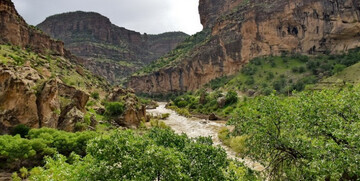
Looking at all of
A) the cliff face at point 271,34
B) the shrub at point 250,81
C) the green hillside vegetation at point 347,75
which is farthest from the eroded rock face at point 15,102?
the cliff face at point 271,34

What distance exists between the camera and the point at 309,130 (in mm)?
14031

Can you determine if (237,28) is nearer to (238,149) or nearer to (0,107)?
(238,149)

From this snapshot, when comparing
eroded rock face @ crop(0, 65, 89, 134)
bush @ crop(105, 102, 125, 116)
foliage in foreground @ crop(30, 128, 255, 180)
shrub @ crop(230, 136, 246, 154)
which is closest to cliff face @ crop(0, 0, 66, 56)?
bush @ crop(105, 102, 125, 116)

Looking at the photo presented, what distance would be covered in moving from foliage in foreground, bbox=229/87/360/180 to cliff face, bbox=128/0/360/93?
322 feet

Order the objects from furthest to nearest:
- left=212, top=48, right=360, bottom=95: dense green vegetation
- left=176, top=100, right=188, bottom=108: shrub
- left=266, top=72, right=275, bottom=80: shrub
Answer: left=176, top=100, right=188, bottom=108: shrub → left=266, top=72, right=275, bottom=80: shrub → left=212, top=48, right=360, bottom=95: dense green vegetation

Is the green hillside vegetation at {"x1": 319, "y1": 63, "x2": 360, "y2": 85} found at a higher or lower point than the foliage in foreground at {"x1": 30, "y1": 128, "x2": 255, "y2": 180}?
lower

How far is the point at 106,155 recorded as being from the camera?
11242 mm

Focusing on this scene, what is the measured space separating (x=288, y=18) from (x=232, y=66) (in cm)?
3435

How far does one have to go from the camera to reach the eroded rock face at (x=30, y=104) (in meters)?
30.8

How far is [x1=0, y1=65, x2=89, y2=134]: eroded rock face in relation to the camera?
101 ft

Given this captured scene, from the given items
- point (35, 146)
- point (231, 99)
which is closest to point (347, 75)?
point (231, 99)

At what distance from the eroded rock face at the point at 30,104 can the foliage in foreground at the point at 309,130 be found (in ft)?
92.9

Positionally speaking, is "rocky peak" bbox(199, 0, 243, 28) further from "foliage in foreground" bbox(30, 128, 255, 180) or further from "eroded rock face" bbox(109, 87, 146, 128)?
"foliage in foreground" bbox(30, 128, 255, 180)

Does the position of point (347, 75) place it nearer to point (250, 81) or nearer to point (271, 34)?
point (250, 81)
